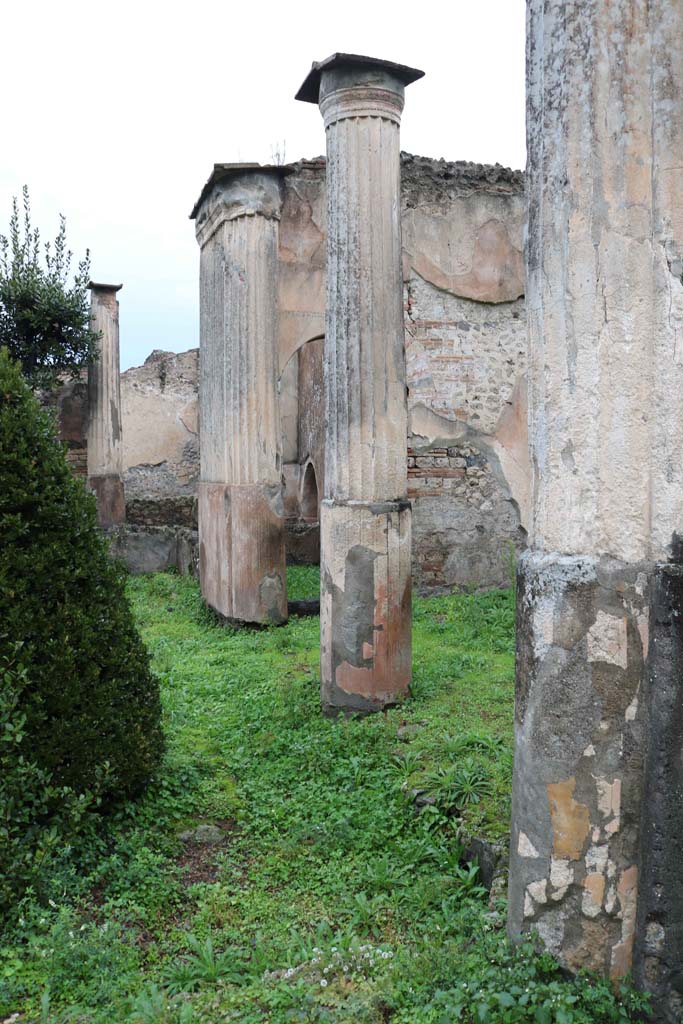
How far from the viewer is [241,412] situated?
841 centimetres

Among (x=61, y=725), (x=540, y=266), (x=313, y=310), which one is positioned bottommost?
(x=61, y=725)

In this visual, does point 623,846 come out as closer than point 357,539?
Yes

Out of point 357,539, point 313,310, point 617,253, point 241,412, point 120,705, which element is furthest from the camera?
point 313,310

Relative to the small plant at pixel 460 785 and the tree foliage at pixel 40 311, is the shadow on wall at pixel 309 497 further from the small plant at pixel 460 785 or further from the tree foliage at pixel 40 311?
the small plant at pixel 460 785

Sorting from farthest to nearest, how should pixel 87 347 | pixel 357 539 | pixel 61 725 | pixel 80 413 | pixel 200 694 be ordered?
pixel 80 413, pixel 87 347, pixel 200 694, pixel 357 539, pixel 61 725

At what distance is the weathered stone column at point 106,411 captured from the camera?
14109mm

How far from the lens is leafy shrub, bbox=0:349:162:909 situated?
3572mm

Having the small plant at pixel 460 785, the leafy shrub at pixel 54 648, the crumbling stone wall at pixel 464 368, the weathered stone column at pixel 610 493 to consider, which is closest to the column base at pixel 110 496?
the crumbling stone wall at pixel 464 368

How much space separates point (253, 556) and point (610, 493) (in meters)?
6.21

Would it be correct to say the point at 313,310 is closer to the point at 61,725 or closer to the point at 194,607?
the point at 194,607

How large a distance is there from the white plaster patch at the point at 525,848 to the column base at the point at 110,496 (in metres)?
12.3

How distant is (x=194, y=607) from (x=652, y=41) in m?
7.77

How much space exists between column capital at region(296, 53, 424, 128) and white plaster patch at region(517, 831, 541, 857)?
4.66 metres

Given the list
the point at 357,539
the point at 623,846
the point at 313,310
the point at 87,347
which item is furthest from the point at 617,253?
the point at 87,347
